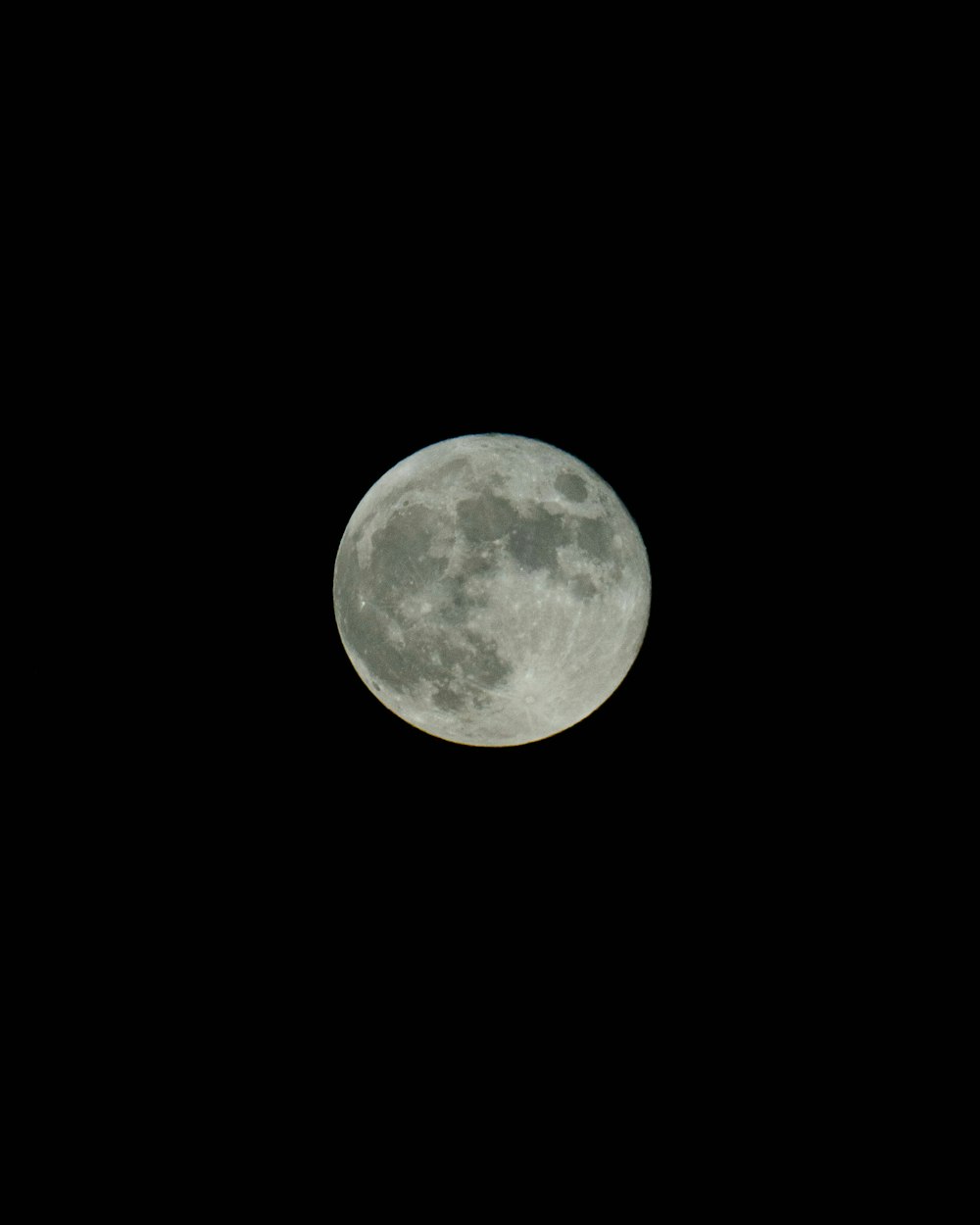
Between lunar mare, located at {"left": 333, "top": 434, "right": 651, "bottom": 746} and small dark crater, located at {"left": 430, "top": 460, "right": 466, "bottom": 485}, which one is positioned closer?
lunar mare, located at {"left": 333, "top": 434, "right": 651, "bottom": 746}

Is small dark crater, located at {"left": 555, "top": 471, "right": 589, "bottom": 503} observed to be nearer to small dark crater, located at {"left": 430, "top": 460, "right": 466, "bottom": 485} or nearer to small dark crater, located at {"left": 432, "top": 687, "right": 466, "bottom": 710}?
small dark crater, located at {"left": 430, "top": 460, "right": 466, "bottom": 485}

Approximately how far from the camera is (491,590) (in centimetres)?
321

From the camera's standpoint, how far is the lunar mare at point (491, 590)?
3.25 metres

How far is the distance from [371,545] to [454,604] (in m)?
0.50

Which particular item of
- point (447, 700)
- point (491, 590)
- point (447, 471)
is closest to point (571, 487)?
point (447, 471)

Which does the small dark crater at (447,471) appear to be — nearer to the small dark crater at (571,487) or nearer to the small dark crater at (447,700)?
the small dark crater at (571,487)

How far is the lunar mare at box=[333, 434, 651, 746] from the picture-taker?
3248 mm

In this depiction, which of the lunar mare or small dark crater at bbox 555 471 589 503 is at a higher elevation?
small dark crater at bbox 555 471 589 503

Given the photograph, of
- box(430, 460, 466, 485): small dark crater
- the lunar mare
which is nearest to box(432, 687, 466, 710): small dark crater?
the lunar mare

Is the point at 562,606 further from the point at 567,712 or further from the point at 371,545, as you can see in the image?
the point at 371,545

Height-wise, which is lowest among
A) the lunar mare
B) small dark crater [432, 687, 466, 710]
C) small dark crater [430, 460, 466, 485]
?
small dark crater [432, 687, 466, 710]

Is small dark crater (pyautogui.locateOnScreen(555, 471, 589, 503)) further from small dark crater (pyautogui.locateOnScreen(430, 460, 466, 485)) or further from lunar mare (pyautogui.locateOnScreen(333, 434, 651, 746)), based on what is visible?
small dark crater (pyautogui.locateOnScreen(430, 460, 466, 485))

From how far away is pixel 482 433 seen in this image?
3764 mm

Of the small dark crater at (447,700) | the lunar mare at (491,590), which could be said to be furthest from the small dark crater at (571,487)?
the small dark crater at (447,700)
